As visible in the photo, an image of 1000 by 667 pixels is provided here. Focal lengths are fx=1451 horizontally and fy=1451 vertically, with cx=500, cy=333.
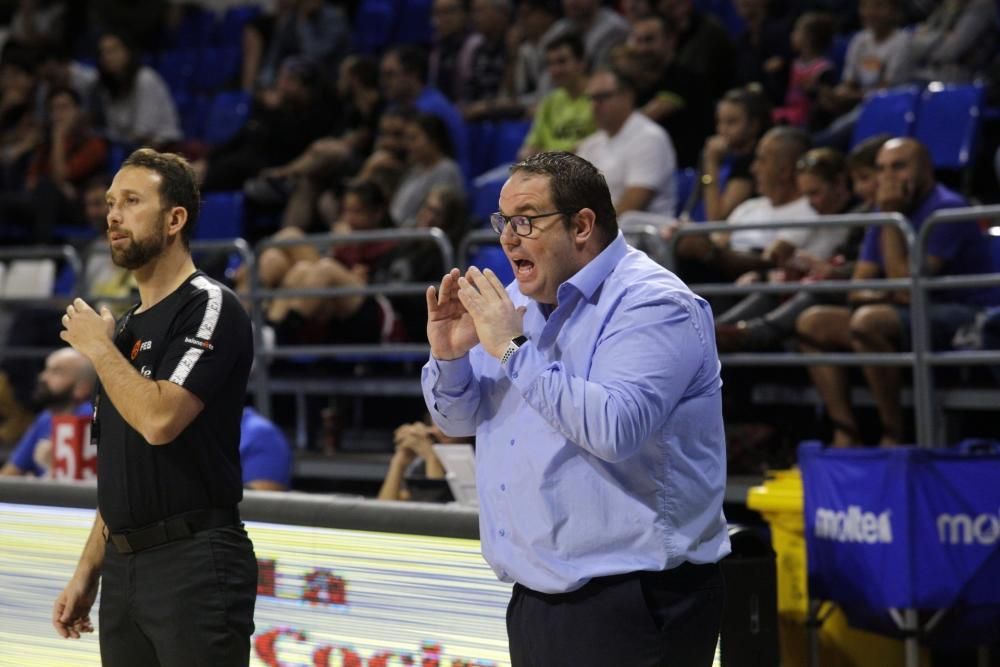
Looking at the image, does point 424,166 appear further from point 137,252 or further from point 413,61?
point 137,252

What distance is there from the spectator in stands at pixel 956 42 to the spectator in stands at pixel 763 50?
0.82 m

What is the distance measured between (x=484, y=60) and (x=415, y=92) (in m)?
0.81

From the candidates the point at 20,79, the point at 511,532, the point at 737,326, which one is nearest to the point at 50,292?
the point at 20,79

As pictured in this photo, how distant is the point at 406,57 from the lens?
9.74m

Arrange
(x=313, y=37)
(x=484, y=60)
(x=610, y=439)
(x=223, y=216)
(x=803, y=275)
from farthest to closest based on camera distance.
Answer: (x=313, y=37) → (x=484, y=60) → (x=223, y=216) → (x=803, y=275) → (x=610, y=439)

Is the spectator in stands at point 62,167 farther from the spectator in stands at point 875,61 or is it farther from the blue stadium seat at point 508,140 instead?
the spectator in stands at point 875,61

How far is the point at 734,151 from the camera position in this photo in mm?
7637

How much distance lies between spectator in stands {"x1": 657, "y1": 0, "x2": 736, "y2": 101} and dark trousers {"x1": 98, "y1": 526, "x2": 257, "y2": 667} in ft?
19.3

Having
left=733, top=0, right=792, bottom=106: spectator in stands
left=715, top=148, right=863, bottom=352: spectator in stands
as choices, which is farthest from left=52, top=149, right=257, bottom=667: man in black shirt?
left=733, top=0, right=792, bottom=106: spectator in stands

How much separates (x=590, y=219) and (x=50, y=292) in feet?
22.5

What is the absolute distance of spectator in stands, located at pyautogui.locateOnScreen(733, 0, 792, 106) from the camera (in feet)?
28.6

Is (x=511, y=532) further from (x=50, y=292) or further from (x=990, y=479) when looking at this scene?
(x=50, y=292)

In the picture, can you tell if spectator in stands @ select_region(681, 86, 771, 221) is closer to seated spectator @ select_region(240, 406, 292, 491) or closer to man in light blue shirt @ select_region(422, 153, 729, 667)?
seated spectator @ select_region(240, 406, 292, 491)

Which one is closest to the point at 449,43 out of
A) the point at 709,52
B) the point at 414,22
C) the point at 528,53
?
the point at 528,53
